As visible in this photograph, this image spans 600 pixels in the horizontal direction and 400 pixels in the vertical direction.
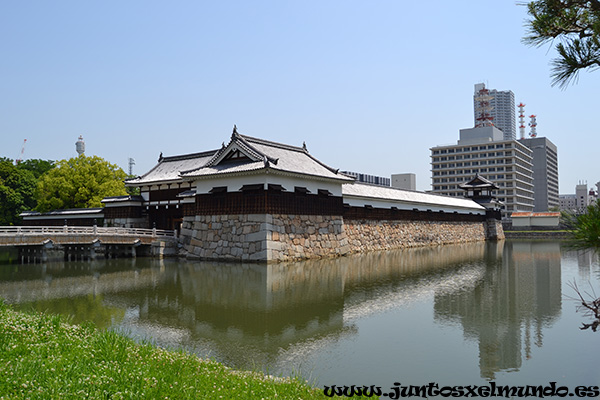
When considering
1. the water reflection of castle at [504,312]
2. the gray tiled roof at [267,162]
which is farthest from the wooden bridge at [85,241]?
the water reflection of castle at [504,312]

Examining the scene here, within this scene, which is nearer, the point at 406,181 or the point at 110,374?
the point at 110,374

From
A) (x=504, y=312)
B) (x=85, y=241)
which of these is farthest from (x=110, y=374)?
(x=85, y=241)

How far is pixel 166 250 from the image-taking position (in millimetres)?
26641

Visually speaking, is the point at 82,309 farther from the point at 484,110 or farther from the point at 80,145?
the point at 80,145

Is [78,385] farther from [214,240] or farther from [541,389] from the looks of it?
[214,240]

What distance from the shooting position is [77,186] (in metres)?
36.4

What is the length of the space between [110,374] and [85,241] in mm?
20140

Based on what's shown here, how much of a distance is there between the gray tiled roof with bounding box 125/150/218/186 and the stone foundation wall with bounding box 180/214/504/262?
5.21 metres

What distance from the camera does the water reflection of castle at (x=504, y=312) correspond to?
24.8 feet

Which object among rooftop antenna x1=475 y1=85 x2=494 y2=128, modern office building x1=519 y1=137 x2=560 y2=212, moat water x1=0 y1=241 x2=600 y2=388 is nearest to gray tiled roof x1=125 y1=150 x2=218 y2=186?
moat water x1=0 y1=241 x2=600 y2=388

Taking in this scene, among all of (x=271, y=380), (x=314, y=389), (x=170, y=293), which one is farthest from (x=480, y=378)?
(x=170, y=293)

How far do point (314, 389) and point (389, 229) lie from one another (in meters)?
29.1

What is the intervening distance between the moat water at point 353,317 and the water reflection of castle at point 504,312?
0.04 meters

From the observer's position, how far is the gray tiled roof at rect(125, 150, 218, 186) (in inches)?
1219
